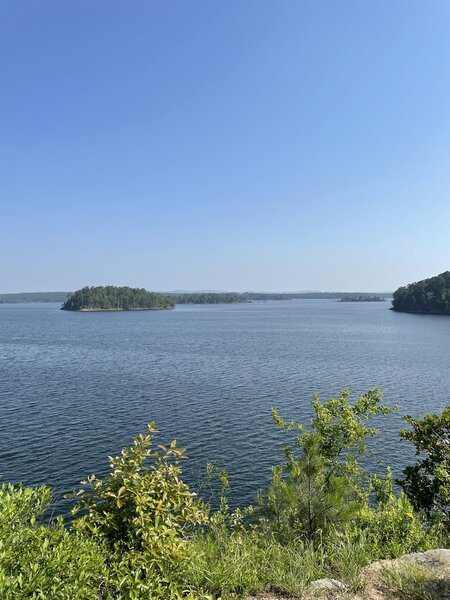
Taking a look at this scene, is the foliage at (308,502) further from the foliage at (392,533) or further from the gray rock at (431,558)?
the gray rock at (431,558)

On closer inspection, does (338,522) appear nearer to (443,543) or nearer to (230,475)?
(443,543)

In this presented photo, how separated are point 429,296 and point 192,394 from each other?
156145mm

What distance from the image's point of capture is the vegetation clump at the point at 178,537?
5.01 metres

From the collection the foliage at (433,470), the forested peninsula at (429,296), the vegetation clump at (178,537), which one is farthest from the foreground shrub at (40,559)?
the forested peninsula at (429,296)

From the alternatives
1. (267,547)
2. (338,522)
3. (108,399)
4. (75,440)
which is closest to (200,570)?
(267,547)

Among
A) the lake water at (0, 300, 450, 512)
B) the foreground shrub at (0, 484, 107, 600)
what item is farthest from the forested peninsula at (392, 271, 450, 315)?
the foreground shrub at (0, 484, 107, 600)

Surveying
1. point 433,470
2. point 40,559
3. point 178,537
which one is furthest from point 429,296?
point 40,559

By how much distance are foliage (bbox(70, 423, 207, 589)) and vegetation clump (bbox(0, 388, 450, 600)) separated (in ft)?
0.06

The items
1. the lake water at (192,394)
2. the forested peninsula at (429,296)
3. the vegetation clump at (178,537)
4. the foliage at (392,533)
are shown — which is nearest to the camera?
the vegetation clump at (178,537)

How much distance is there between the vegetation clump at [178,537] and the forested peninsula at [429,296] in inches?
6755

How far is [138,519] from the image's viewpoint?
6.09 metres

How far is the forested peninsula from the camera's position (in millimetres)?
165500

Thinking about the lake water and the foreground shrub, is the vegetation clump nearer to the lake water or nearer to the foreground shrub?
the foreground shrub

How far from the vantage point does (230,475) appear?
24.0m
